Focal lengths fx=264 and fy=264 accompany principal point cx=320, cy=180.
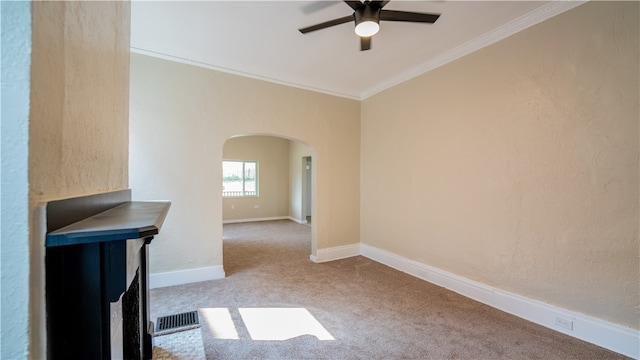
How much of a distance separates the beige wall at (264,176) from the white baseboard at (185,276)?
4.57 meters

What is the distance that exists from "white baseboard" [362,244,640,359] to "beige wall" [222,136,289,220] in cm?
567

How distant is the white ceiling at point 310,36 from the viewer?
2.42 metres

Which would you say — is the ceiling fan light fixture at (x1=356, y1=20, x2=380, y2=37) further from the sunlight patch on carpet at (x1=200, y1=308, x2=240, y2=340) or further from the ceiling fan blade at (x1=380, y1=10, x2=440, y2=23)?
the sunlight patch on carpet at (x1=200, y1=308, x2=240, y2=340)

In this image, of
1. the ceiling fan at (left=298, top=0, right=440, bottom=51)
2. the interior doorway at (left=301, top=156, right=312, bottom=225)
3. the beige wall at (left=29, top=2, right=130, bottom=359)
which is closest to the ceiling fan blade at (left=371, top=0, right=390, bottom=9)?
the ceiling fan at (left=298, top=0, right=440, bottom=51)

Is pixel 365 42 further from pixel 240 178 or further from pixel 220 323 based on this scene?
pixel 240 178

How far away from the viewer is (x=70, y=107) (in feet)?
2.72

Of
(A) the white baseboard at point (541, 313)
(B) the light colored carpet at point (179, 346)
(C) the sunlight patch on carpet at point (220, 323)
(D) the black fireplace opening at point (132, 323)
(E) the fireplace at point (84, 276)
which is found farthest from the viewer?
(C) the sunlight patch on carpet at point (220, 323)

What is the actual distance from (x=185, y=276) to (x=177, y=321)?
1.16 metres

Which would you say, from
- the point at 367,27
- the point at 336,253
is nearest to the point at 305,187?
the point at 336,253

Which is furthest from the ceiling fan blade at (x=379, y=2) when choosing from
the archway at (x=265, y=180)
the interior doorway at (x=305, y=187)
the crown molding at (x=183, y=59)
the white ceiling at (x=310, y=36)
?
the interior doorway at (x=305, y=187)

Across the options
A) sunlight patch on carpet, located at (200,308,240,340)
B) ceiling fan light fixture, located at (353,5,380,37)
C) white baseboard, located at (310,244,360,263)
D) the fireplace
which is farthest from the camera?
white baseboard, located at (310,244,360,263)

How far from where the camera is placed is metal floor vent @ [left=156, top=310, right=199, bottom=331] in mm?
2207

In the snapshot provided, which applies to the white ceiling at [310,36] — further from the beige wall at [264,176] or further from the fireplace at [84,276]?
the beige wall at [264,176]

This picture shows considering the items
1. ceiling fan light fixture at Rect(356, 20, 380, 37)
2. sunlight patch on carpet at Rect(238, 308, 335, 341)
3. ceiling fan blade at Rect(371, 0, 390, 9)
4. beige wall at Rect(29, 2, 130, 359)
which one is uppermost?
ceiling fan blade at Rect(371, 0, 390, 9)
